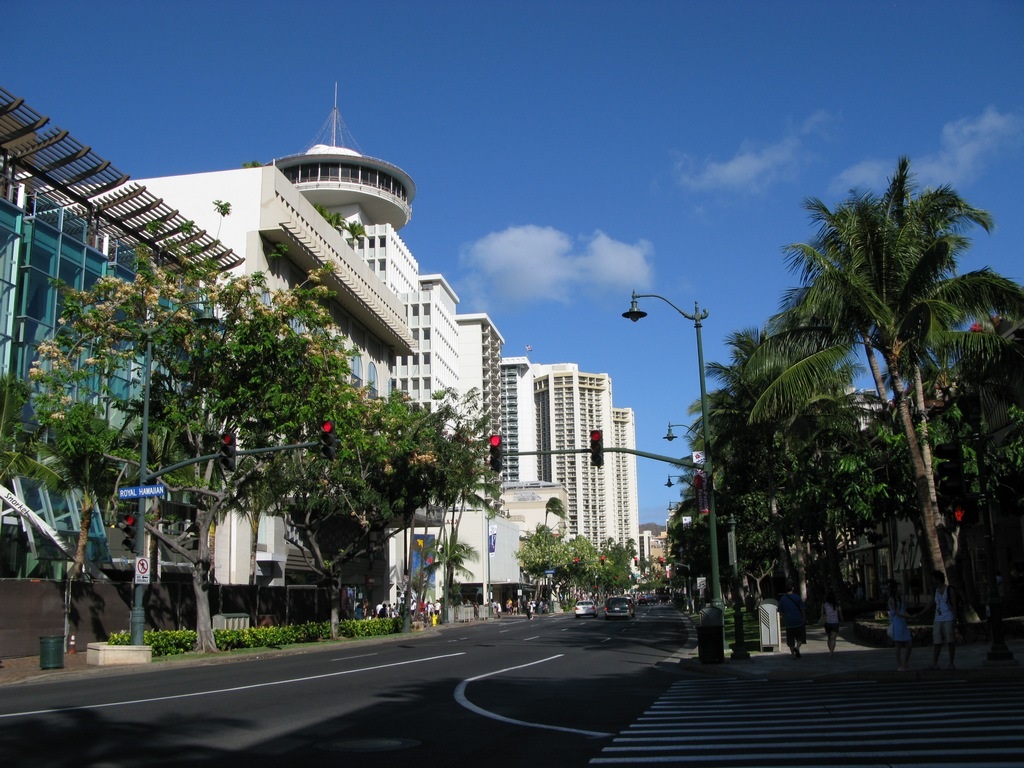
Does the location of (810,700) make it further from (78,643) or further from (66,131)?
(66,131)

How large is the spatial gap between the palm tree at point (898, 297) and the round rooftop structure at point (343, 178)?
78933mm

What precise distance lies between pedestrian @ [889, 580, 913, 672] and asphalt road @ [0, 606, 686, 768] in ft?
13.8

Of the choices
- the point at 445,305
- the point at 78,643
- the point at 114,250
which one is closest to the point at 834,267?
the point at 78,643

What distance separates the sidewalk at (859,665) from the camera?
16.5 metres

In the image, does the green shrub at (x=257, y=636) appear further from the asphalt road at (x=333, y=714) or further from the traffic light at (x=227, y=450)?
the traffic light at (x=227, y=450)

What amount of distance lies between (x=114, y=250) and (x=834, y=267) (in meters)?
31.8

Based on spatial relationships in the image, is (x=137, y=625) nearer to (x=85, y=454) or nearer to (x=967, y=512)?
(x=85, y=454)

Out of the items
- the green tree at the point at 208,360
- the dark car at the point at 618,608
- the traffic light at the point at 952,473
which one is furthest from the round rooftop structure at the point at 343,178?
the traffic light at the point at 952,473

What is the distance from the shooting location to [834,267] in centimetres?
2489

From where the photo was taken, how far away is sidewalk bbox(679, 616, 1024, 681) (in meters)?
16.5

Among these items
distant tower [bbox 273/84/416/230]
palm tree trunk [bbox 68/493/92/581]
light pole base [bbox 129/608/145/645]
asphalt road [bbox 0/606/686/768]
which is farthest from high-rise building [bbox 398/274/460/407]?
asphalt road [bbox 0/606/686/768]

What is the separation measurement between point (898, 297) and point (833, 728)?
16615 millimetres

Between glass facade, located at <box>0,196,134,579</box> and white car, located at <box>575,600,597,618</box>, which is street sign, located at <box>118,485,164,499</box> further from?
white car, located at <box>575,600,597,618</box>

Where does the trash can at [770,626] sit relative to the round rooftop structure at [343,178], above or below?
below
